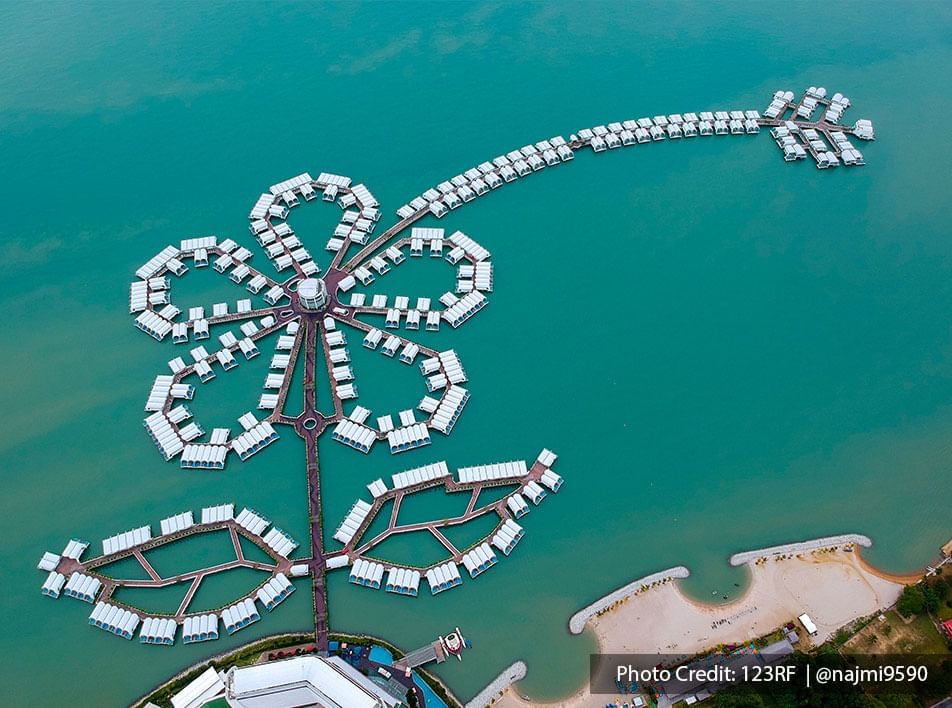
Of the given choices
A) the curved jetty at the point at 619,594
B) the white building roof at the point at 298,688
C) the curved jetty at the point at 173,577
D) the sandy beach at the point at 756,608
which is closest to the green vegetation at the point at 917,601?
the sandy beach at the point at 756,608

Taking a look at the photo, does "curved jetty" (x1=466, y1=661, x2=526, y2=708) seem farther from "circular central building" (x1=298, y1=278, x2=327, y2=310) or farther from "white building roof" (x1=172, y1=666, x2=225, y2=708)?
"circular central building" (x1=298, y1=278, x2=327, y2=310)

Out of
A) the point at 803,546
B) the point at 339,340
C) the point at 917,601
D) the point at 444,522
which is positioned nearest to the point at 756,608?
the point at 803,546

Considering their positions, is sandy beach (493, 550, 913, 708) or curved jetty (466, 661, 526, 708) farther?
sandy beach (493, 550, 913, 708)

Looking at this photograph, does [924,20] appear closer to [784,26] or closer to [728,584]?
[784,26]

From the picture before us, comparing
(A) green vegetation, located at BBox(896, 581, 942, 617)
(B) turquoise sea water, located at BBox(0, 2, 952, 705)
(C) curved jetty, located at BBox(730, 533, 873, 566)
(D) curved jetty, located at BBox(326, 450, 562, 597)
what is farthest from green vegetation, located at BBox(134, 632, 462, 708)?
(A) green vegetation, located at BBox(896, 581, 942, 617)

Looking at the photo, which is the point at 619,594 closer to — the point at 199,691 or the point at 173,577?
the point at 199,691
